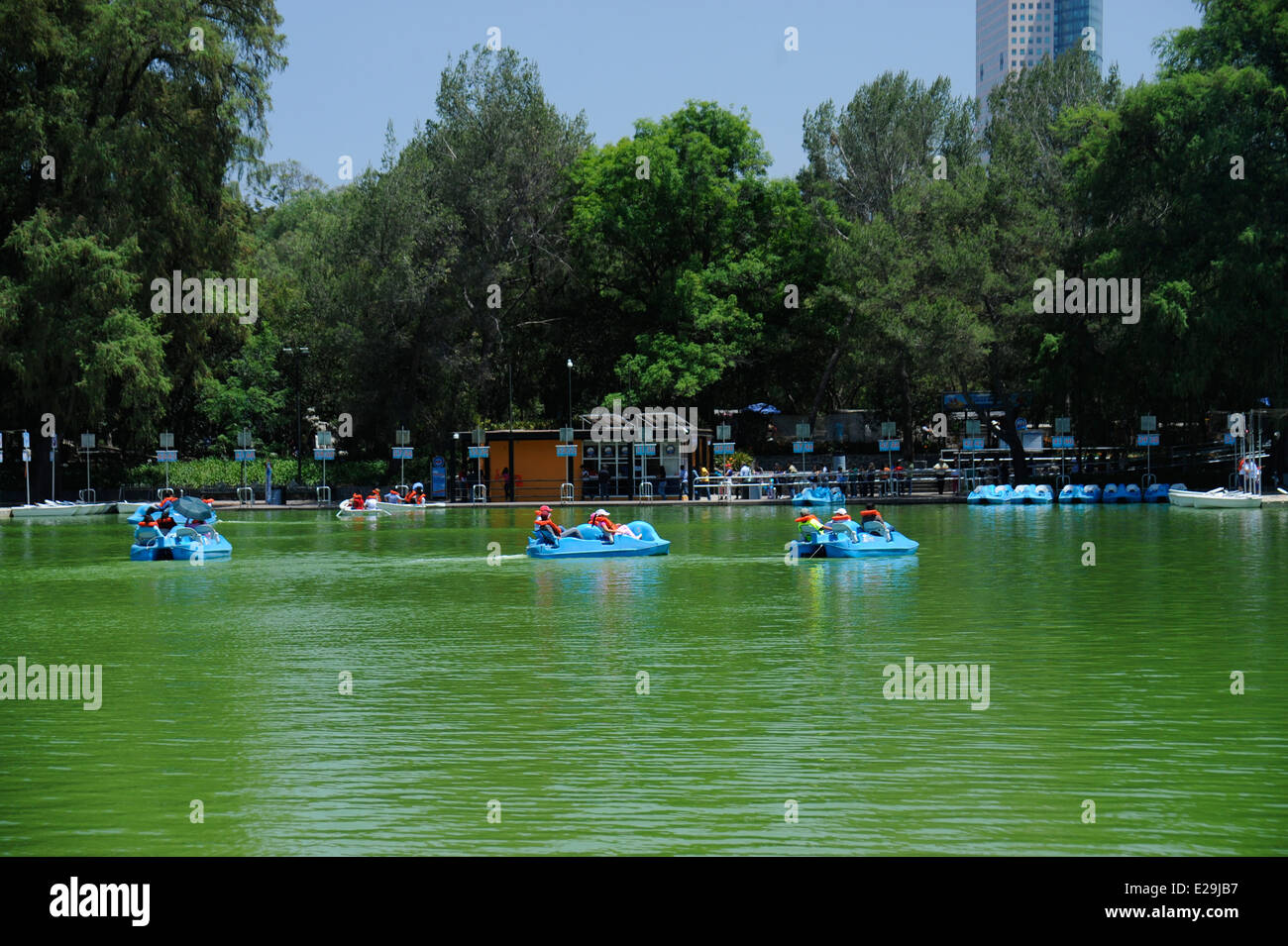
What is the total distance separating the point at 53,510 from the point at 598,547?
3684 cm

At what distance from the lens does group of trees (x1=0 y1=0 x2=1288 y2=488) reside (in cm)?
5800

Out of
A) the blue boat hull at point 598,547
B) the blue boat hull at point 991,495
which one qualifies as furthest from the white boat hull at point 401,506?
the blue boat hull at point 598,547

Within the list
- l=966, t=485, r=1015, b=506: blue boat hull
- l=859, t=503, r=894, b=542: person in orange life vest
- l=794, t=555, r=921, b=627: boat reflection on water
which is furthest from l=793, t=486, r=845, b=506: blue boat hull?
l=794, t=555, r=921, b=627: boat reflection on water

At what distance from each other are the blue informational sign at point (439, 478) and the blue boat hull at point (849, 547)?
37680 mm

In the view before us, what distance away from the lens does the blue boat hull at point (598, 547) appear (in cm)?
3166

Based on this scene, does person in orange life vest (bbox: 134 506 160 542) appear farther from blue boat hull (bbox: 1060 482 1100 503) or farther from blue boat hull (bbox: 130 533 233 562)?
blue boat hull (bbox: 1060 482 1100 503)

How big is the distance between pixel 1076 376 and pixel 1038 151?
13082 millimetres

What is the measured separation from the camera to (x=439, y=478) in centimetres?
6600

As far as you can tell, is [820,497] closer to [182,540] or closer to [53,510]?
[182,540]

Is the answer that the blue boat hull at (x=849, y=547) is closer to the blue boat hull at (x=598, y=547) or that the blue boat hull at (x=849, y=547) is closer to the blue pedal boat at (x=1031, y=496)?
the blue boat hull at (x=598, y=547)

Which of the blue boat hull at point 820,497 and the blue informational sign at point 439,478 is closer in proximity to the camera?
the blue boat hull at point 820,497

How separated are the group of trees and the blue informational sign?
605 cm

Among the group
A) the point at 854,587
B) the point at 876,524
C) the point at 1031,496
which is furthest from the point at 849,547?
the point at 1031,496
